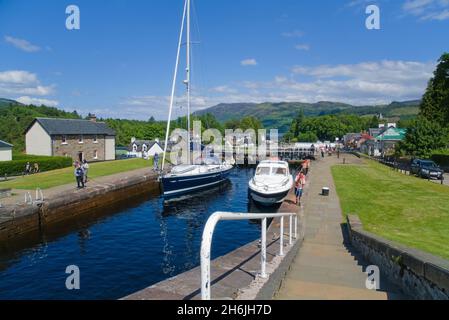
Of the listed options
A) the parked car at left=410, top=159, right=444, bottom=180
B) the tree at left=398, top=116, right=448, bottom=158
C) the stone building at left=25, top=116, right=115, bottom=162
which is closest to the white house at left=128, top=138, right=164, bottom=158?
the stone building at left=25, top=116, right=115, bottom=162

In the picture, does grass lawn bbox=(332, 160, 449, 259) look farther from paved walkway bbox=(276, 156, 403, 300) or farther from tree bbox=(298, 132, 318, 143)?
tree bbox=(298, 132, 318, 143)

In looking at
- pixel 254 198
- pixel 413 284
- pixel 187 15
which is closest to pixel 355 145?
pixel 187 15

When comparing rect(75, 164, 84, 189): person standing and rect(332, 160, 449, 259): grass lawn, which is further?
rect(75, 164, 84, 189): person standing

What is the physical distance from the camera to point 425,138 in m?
49.1

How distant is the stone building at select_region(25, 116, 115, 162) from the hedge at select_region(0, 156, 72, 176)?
6.34 meters

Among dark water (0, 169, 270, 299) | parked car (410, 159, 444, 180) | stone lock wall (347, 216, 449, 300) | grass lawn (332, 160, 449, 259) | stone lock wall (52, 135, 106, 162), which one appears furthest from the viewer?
stone lock wall (52, 135, 106, 162)

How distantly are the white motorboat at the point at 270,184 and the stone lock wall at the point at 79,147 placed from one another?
31626 millimetres

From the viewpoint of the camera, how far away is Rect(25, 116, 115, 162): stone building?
46688 millimetres

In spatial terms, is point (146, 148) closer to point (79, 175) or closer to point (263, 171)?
point (79, 175)

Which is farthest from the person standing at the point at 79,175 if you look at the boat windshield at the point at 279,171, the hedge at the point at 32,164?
the boat windshield at the point at 279,171

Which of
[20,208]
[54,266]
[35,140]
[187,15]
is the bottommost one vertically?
[54,266]

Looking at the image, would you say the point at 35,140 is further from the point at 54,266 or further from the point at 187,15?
the point at 54,266

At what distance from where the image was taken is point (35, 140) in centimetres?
4741
